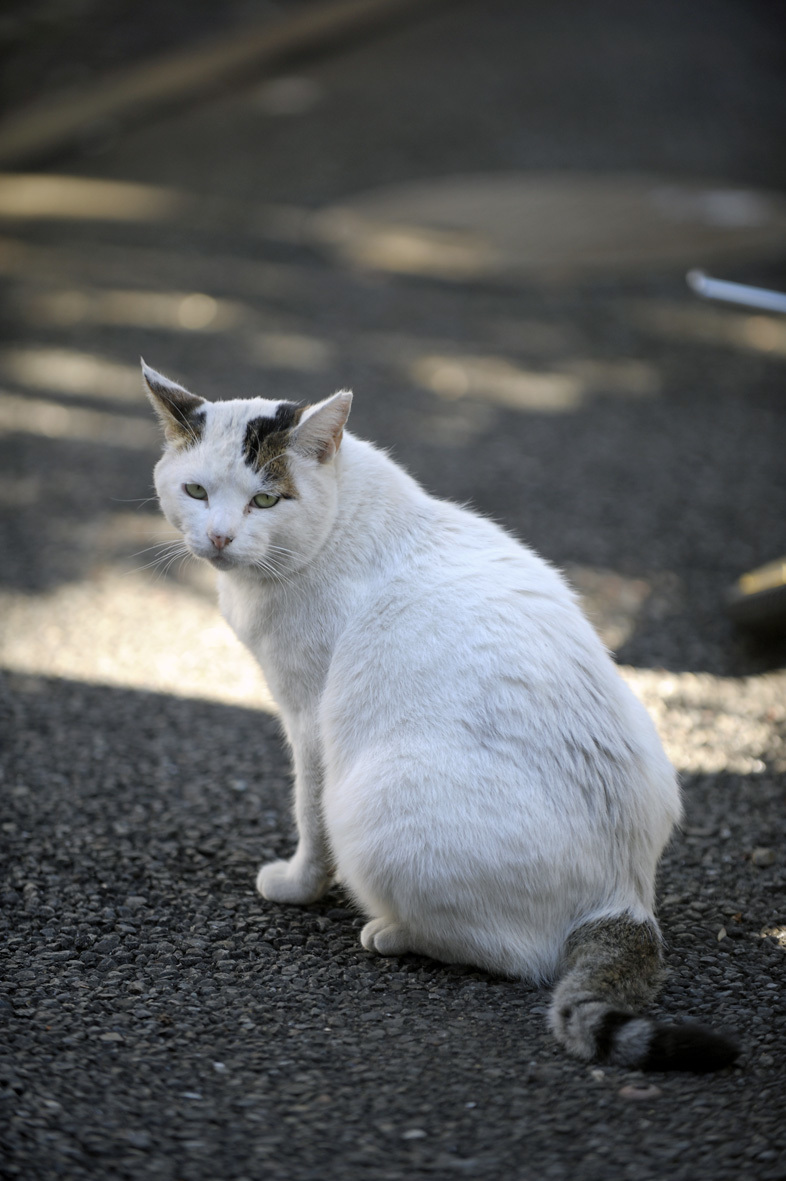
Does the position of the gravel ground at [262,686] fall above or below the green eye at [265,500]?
below

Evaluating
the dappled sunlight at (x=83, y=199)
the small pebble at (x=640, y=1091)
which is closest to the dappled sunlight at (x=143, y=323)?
the dappled sunlight at (x=83, y=199)

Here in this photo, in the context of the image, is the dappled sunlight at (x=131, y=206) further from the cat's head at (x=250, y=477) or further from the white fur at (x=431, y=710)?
the white fur at (x=431, y=710)

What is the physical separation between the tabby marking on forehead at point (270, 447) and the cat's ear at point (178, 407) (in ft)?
A: 0.52

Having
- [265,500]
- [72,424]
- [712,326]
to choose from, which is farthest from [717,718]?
[712,326]

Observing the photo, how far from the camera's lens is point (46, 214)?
29.5ft

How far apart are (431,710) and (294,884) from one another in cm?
76

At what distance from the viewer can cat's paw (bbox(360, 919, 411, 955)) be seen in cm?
269

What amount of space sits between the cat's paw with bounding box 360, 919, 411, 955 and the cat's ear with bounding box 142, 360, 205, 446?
1.34 metres

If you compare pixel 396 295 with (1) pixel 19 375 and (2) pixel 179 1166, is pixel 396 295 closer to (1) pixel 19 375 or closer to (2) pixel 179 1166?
(1) pixel 19 375

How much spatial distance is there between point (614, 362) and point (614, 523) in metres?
2.21

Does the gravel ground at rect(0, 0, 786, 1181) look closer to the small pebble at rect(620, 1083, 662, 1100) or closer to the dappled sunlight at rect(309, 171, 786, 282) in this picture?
the small pebble at rect(620, 1083, 662, 1100)

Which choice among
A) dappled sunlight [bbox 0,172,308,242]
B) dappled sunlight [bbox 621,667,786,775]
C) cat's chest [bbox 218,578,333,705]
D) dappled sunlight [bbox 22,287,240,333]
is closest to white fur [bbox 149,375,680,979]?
cat's chest [bbox 218,578,333,705]

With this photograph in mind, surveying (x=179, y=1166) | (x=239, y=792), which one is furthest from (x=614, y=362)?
(x=179, y=1166)

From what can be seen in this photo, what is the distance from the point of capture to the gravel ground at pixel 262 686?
220 centimetres
